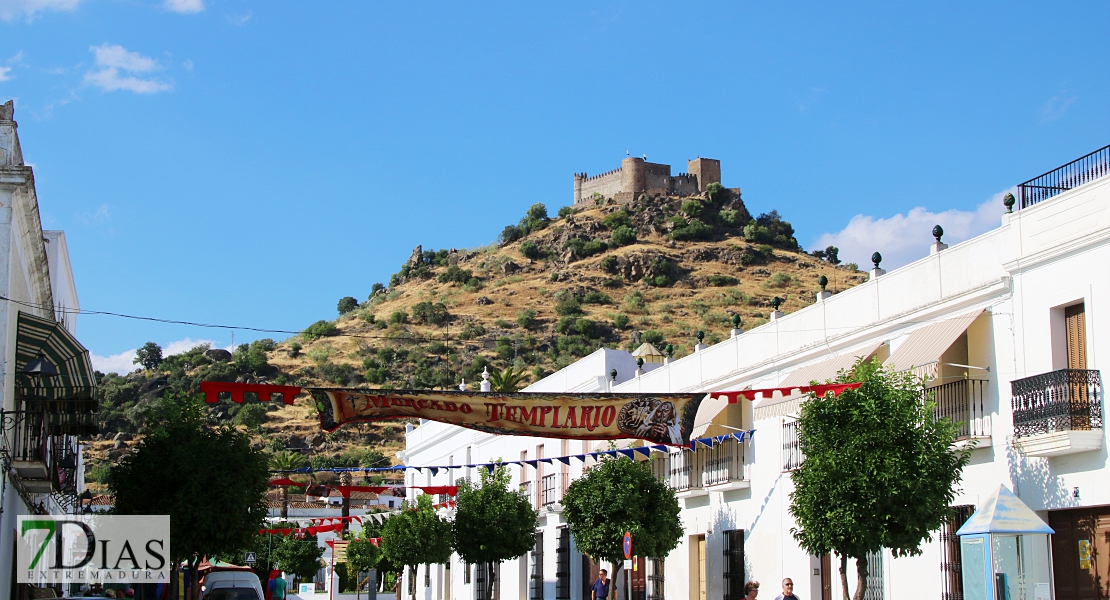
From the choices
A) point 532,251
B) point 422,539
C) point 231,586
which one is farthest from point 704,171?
point 231,586

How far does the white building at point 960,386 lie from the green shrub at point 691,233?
10005cm

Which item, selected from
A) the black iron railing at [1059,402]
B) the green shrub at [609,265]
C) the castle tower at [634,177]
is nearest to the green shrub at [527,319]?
the green shrub at [609,265]

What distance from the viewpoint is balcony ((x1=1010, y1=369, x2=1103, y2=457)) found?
15.9m

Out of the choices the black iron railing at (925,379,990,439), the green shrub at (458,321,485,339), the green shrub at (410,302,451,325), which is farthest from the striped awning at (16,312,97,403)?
the green shrub at (410,302,451,325)

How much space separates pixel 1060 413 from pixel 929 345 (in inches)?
105

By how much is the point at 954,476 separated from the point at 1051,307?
2.84m

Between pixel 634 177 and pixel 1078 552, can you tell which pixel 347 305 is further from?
pixel 1078 552

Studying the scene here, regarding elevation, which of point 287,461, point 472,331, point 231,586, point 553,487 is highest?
point 472,331

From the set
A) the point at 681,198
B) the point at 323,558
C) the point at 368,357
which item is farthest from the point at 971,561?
the point at 681,198

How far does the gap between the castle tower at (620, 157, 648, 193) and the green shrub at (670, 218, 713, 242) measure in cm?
1503

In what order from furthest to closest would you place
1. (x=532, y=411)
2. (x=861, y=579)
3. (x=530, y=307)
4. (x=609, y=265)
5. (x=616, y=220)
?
1. (x=616, y=220)
2. (x=609, y=265)
3. (x=530, y=307)
4. (x=532, y=411)
5. (x=861, y=579)

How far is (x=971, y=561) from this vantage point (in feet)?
52.7

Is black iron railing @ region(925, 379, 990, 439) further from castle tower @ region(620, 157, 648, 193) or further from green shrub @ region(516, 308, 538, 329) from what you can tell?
castle tower @ region(620, 157, 648, 193)

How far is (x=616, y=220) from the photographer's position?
435ft
